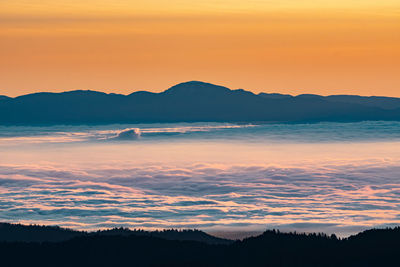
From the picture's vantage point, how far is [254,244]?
12256 cm

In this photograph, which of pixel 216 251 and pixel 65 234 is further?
pixel 65 234

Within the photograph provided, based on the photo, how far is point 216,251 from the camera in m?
122

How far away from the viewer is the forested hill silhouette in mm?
A: 112125

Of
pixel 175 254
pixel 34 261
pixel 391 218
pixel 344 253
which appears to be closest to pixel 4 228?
pixel 34 261

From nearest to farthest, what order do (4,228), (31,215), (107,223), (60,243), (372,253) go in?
(372,253) < (60,243) < (4,228) < (107,223) < (31,215)

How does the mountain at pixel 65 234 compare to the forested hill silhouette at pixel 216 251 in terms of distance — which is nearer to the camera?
the forested hill silhouette at pixel 216 251

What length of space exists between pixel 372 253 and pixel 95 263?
36.5 metres

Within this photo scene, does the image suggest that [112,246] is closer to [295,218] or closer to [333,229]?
[333,229]

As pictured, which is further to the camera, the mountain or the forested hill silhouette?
the mountain

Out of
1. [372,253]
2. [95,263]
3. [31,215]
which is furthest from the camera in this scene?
[31,215]

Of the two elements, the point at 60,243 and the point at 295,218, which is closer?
the point at 60,243

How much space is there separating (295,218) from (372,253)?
8866 cm

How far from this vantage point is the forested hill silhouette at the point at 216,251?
11212cm

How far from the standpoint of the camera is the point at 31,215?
193 m
